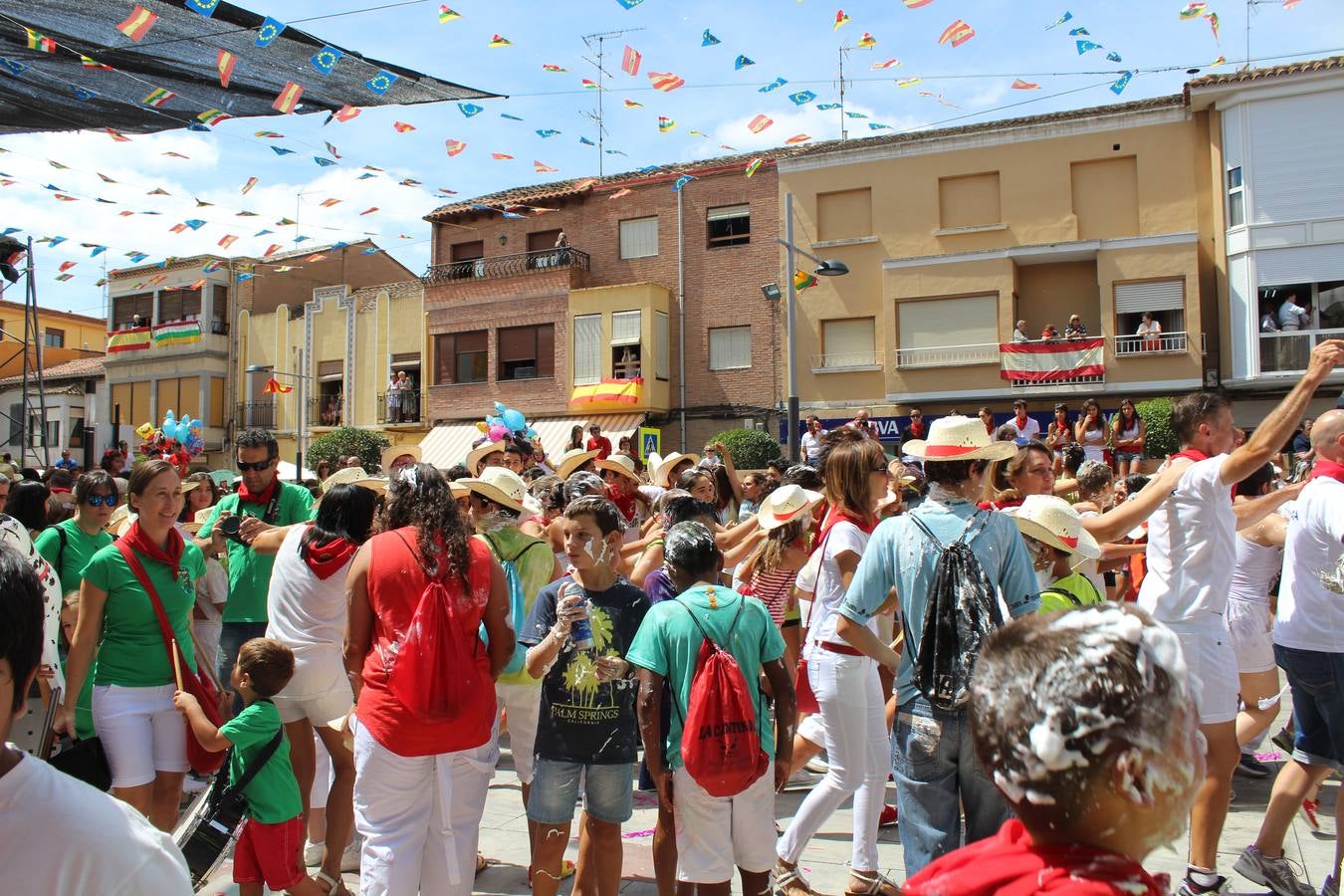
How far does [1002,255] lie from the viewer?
24297 millimetres

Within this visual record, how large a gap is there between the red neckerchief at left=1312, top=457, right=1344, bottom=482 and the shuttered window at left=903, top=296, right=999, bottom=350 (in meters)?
21.1

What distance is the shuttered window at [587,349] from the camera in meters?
28.6

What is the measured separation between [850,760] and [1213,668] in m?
1.54

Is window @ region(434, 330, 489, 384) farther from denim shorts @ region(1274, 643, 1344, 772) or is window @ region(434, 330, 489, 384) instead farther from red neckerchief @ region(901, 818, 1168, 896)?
red neckerchief @ region(901, 818, 1168, 896)

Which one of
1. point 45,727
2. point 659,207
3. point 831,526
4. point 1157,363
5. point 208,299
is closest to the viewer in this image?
point 45,727

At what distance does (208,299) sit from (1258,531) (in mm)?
38804

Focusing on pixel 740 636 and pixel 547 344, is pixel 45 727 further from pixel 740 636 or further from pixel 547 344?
pixel 547 344

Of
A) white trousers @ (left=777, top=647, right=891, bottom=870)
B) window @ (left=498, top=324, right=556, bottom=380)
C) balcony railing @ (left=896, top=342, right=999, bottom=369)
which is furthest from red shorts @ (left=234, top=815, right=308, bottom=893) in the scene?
window @ (left=498, top=324, right=556, bottom=380)

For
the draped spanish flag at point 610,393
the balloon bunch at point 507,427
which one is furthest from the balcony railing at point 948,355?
the balloon bunch at point 507,427

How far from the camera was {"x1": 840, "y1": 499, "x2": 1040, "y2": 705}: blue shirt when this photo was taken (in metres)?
3.39

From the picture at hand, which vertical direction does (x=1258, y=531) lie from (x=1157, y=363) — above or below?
below

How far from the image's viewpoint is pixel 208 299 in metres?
37.2

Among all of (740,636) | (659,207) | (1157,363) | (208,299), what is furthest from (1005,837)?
(208,299)

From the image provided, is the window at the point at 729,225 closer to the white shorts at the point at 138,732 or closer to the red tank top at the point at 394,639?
the white shorts at the point at 138,732
